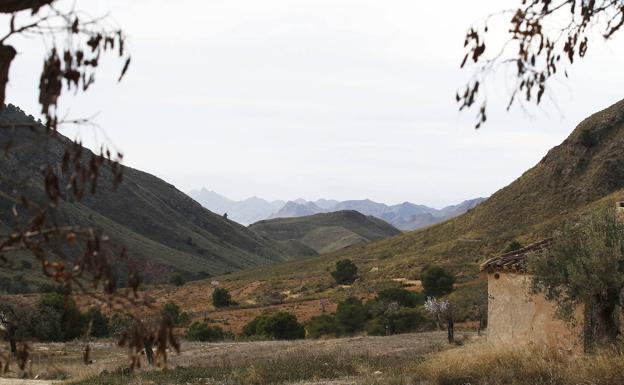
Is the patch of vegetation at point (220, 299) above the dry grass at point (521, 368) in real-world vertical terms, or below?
above

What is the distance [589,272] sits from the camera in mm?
11602

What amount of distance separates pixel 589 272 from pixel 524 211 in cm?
4665

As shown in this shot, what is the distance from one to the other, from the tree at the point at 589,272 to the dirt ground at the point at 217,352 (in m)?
6.76

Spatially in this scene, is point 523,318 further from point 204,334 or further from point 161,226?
point 161,226

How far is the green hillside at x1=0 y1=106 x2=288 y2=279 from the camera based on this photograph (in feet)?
272

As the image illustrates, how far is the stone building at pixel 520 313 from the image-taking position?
13.1 meters

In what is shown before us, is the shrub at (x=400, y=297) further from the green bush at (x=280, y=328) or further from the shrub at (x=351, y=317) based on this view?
the green bush at (x=280, y=328)

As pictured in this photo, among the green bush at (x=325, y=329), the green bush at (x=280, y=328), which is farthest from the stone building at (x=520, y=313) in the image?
the green bush at (x=280, y=328)

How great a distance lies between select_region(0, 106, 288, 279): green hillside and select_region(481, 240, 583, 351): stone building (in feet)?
→ 196

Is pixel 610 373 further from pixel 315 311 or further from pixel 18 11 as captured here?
pixel 315 311

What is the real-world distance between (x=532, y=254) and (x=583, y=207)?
4052 centimetres

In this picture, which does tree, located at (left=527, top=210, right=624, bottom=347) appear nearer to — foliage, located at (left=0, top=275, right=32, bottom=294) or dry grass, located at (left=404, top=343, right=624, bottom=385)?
dry grass, located at (left=404, top=343, right=624, bottom=385)

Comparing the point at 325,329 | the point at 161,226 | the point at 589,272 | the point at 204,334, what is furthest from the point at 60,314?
the point at 161,226

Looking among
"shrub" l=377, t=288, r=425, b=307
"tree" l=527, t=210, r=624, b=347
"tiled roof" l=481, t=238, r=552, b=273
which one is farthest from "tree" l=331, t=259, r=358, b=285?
"tree" l=527, t=210, r=624, b=347
